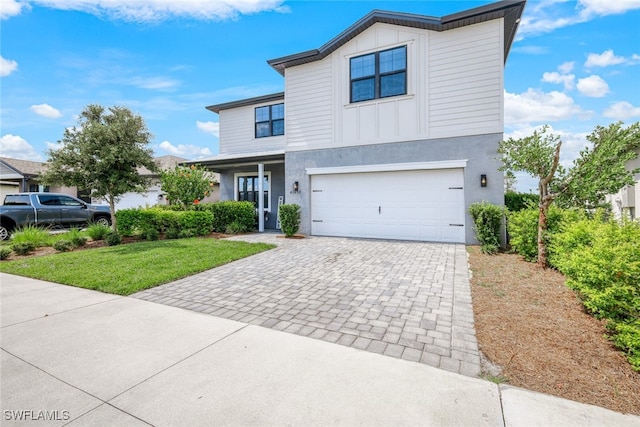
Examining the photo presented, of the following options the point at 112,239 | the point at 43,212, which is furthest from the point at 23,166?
the point at 112,239

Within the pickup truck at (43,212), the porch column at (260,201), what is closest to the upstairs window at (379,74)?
the porch column at (260,201)

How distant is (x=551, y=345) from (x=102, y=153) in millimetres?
11277

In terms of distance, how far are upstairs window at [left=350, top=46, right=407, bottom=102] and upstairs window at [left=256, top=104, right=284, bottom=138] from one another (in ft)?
14.9

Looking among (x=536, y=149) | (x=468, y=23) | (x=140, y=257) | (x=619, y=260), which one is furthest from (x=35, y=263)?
(x=468, y=23)

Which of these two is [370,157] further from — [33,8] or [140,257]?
[33,8]

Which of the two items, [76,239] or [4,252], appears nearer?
[4,252]

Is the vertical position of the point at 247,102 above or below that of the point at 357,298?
above

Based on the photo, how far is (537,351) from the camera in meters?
2.75

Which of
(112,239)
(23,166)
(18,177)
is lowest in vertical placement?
(112,239)

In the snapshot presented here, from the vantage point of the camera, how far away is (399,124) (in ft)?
30.5

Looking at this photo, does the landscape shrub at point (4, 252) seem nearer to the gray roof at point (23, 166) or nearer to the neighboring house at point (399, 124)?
the neighboring house at point (399, 124)

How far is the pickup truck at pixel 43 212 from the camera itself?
35.0 feet

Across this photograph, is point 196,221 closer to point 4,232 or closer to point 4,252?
point 4,252

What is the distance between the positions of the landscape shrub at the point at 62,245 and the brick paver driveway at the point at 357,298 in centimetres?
586
